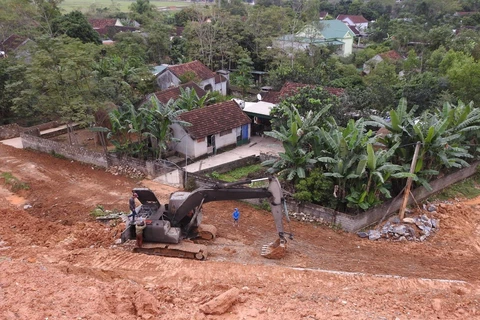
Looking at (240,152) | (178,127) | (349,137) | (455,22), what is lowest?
(240,152)

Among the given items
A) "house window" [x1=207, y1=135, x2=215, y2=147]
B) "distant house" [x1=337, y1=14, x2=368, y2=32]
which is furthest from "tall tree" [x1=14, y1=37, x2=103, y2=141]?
"distant house" [x1=337, y1=14, x2=368, y2=32]

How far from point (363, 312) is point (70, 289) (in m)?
7.56

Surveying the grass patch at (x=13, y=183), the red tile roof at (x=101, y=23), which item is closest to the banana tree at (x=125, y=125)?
the grass patch at (x=13, y=183)

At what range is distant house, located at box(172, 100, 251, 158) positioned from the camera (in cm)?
2427

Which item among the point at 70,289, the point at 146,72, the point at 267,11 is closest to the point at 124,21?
the point at 267,11

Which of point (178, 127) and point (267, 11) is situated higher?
point (267, 11)

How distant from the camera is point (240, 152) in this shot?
84.8ft

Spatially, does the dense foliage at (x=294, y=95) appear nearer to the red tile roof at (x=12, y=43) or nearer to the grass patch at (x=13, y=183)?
the red tile roof at (x=12, y=43)

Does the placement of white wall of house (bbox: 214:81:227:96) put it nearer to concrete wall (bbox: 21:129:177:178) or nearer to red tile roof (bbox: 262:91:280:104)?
red tile roof (bbox: 262:91:280:104)

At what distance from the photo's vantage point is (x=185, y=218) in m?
14.5

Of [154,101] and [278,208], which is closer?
[278,208]

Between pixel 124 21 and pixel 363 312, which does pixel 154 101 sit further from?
pixel 124 21

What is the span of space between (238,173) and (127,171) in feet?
19.6

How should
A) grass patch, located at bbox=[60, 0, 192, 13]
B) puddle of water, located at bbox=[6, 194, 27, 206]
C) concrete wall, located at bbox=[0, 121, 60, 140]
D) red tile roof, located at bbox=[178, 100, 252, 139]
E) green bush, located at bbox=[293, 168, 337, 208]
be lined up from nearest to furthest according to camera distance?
green bush, located at bbox=[293, 168, 337, 208] → puddle of water, located at bbox=[6, 194, 27, 206] → red tile roof, located at bbox=[178, 100, 252, 139] → concrete wall, located at bbox=[0, 121, 60, 140] → grass patch, located at bbox=[60, 0, 192, 13]
